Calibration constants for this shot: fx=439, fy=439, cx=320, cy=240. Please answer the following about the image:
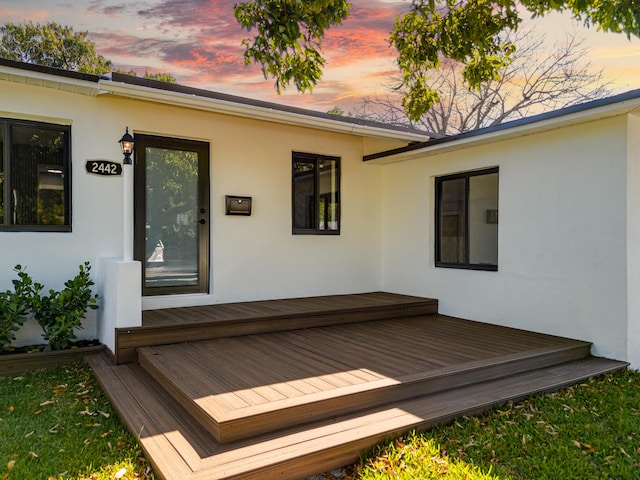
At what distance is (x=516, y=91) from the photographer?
1669 cm

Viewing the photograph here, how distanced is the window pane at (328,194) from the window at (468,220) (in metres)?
1.51

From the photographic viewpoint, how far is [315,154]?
6.46 m

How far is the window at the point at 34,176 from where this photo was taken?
437 centimetres

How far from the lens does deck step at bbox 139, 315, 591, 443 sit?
110 inches

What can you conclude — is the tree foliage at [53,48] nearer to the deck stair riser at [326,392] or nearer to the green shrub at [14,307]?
the green shrub at [14,307]

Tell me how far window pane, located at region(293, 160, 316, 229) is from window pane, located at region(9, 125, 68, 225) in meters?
2.89

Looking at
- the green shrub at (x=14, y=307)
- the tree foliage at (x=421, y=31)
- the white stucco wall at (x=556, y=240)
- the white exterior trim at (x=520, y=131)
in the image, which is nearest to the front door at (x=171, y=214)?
the green shrub at (x=14, y=307)

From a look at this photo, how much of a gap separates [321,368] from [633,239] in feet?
10.9

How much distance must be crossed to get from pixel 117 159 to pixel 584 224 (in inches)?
201

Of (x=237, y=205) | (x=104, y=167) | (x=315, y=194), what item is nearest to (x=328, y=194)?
(x=315, y=194)

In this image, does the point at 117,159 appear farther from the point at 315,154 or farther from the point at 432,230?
the point at 432,230

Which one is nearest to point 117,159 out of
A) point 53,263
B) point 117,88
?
point 117,88

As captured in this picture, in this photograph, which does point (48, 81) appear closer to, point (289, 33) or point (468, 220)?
point (289, 33)

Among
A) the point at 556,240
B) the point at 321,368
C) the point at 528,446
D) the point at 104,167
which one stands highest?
the point at 104,167
